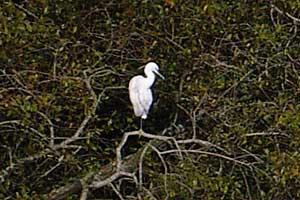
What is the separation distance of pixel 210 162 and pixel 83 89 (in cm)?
52

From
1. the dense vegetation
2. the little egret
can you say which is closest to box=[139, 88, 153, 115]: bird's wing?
the little egret

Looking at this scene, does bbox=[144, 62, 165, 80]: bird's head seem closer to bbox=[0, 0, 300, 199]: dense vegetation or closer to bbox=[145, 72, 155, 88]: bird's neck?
bbox=[145, 72, 155, 88]: bird's neck

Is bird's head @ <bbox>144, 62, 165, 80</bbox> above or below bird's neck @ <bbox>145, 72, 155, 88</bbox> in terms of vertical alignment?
above

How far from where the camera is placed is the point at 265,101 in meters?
3.56

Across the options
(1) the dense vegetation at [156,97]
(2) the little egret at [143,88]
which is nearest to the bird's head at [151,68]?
(2) the little egret at [143,88]

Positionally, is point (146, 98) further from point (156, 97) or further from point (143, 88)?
point (156, 97)

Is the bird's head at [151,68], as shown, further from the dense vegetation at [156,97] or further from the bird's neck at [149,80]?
the dense vegetation at [156,97]

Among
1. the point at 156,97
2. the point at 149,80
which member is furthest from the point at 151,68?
the point at 156,97

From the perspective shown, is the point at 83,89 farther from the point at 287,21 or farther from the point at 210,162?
the point at 287,21

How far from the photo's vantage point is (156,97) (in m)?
3.60

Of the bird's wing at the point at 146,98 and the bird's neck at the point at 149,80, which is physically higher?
the bird's neck at the point at 149,80

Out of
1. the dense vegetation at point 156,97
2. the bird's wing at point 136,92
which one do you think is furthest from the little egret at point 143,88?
the dense vegetation at point 156,97

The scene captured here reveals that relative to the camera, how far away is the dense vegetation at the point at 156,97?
328cm

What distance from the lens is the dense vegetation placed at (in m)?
3.28
